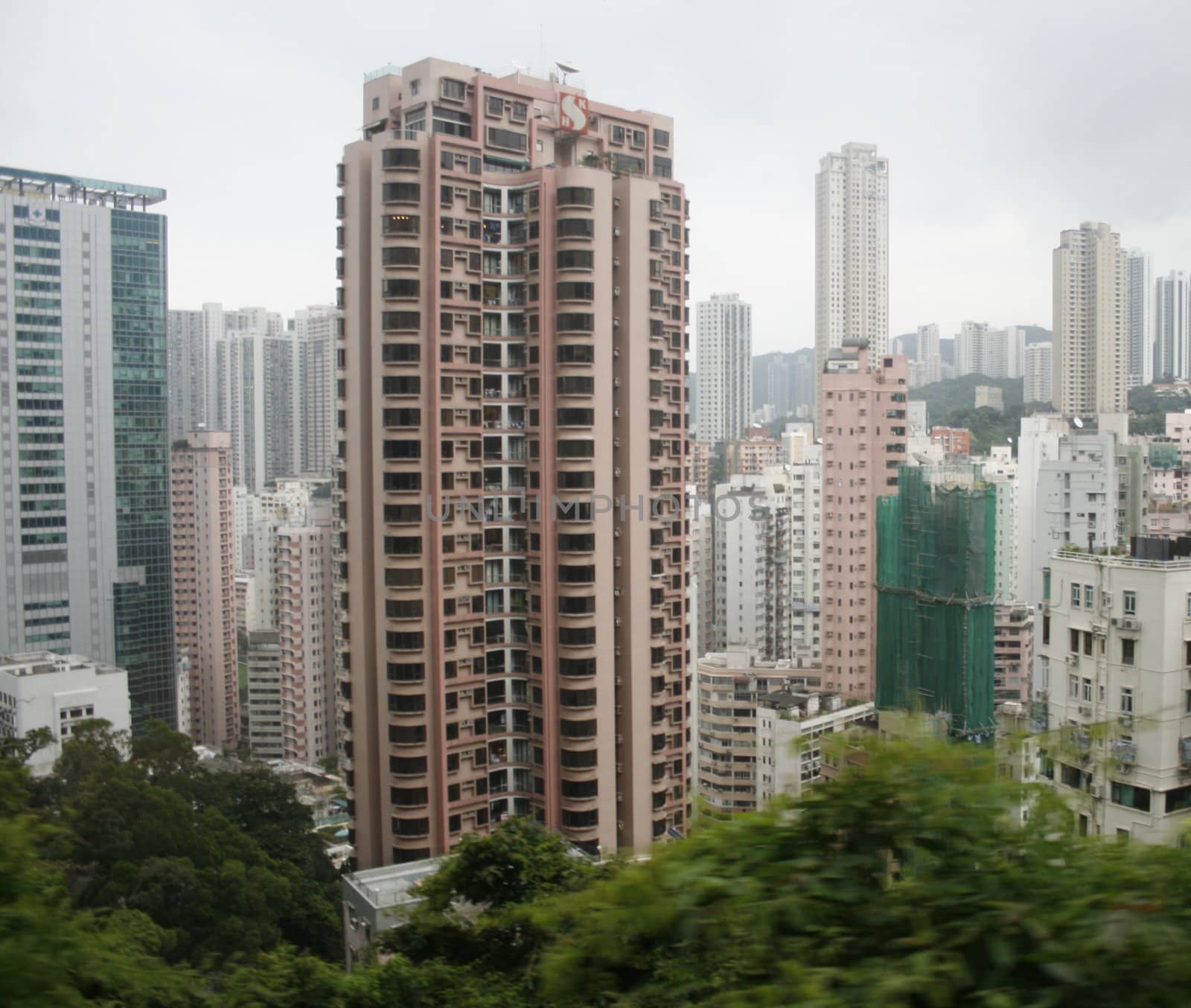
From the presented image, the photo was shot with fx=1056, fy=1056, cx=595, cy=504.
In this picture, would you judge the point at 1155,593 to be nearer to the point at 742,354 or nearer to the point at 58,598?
the point at 58,598

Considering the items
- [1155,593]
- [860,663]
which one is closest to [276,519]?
[860,663]

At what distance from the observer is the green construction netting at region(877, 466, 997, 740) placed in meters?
11.0

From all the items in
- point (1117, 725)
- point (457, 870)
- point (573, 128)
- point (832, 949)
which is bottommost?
point (457, 870)

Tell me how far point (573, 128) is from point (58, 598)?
1253 centimetres

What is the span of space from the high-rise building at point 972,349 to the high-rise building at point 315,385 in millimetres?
18185

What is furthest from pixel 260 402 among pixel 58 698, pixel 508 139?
pixel 508 139

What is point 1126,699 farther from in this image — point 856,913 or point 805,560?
point 805,560

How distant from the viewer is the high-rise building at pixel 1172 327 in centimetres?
2277

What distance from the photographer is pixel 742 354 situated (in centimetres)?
3133

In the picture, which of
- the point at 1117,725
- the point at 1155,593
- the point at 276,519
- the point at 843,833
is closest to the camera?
the point at 843,833

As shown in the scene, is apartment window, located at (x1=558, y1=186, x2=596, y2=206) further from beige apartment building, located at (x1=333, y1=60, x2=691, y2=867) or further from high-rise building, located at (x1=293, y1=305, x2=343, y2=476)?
high-rise building, located at (x1=293, y1=305, x2=343, y2=476)

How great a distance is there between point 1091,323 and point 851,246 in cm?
878

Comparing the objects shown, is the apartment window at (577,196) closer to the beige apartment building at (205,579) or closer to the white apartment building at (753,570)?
the white apartment building at (753,570)

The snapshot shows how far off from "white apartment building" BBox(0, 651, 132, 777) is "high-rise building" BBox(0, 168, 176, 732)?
4590mm
